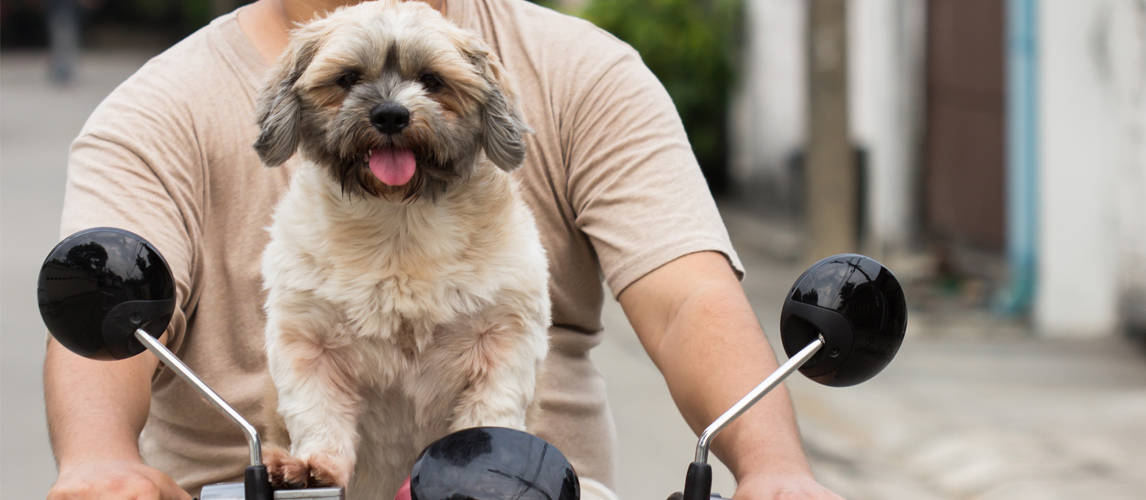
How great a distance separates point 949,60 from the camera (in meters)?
10.3

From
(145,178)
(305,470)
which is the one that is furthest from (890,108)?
(305,470)

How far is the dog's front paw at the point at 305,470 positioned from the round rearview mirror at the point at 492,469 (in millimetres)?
242

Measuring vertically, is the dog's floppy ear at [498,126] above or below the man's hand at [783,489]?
above

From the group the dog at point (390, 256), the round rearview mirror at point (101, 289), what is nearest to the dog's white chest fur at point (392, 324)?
the dog at point (390, 256)

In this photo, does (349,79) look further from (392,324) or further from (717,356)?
(717,356)

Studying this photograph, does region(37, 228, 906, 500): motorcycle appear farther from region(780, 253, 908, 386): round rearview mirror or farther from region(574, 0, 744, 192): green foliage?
region(574, 0, 744, 192): green foliage

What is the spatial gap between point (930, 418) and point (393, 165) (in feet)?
17.9

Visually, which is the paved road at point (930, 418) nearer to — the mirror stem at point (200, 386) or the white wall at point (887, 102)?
the white wall at point (887, 102)

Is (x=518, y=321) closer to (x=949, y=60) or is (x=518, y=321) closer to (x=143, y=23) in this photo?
(x=949, y=60)

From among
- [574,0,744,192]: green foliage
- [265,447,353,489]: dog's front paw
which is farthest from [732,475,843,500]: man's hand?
[574,0,744,192]: green foliage

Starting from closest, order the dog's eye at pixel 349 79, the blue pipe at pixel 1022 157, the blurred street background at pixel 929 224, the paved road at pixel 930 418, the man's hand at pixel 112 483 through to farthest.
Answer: the man's hand at pixel 112 483
the dog's eye at pixel 349 79
the paved road at pixel 930 418
the blurred street background at pixel 929 224
the blue pipe at pixel 1022 157

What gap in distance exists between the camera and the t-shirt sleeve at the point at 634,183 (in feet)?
6.95

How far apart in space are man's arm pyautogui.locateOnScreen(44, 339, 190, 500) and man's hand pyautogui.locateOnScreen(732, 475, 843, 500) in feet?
2.72

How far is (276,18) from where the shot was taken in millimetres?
2203
